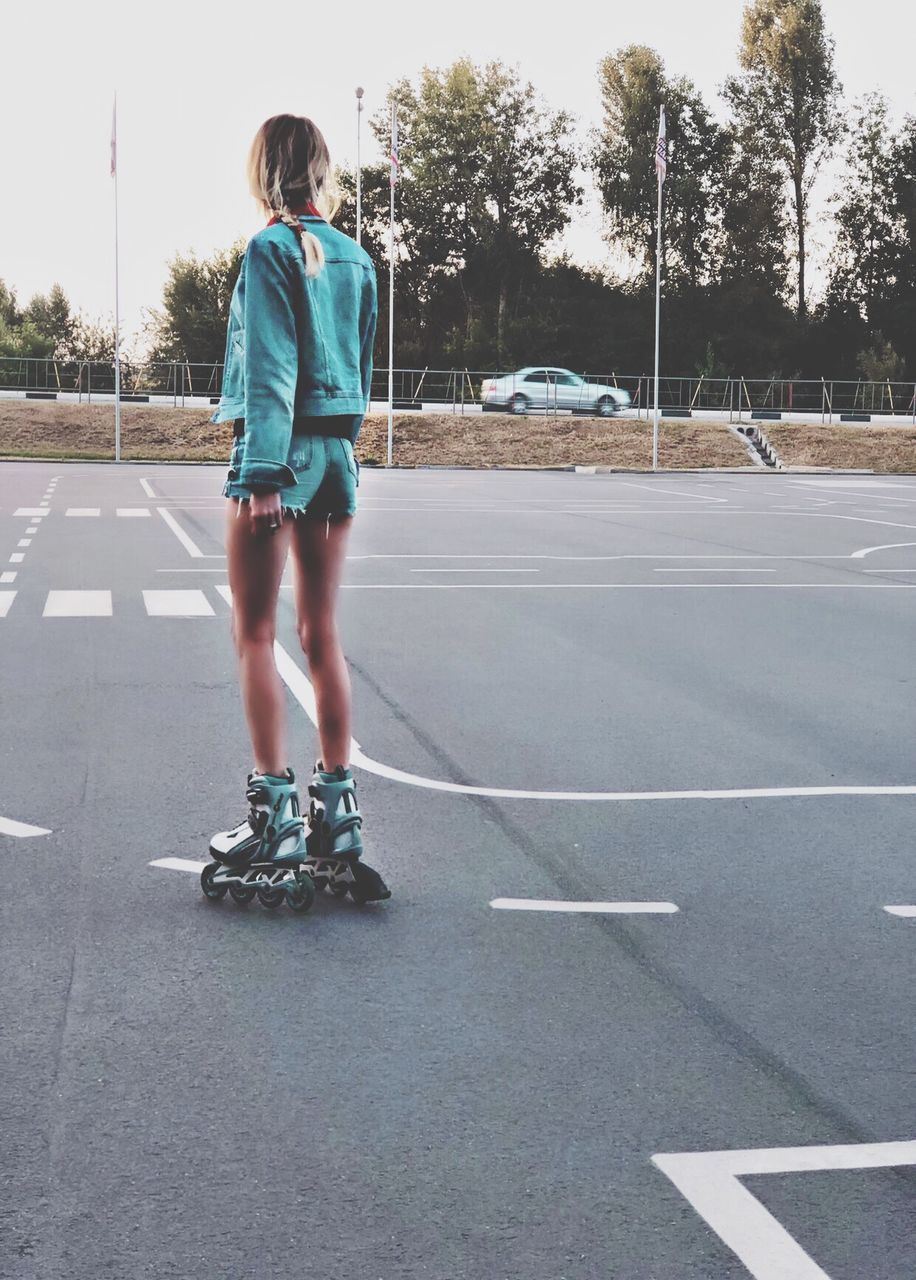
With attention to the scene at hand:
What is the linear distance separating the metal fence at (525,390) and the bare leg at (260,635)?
51.7 m

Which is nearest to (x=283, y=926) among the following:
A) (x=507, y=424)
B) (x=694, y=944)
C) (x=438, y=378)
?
(x=694, y=944)

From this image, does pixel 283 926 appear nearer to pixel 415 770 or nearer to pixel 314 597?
pixel 314 597

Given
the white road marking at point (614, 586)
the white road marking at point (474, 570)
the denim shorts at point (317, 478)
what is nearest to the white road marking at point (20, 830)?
the denim shorts at point (317, 478)

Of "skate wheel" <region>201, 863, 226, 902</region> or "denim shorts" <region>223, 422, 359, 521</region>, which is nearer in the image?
"denim shorts" <region>223, 422, 359, 521</region>

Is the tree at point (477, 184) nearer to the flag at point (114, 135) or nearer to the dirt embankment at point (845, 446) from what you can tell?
the dirt embankment at point (845, 446)

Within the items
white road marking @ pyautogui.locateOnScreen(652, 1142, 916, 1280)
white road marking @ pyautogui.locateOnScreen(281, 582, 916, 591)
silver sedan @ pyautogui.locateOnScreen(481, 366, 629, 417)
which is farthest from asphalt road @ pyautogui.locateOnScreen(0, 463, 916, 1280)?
silver sedan @ pyautogui.locateOnScreen(481, 366, 629, 417)

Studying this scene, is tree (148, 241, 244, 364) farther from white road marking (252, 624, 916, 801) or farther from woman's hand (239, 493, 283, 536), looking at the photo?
woman's hand (239, 493, 283, 536)

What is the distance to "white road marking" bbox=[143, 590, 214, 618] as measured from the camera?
432 inches

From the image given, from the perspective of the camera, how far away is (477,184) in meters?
73.4

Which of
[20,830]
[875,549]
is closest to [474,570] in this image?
[875,549]

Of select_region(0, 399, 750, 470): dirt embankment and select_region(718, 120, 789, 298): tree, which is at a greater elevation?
select_region(718, 120, 789, 298): tree

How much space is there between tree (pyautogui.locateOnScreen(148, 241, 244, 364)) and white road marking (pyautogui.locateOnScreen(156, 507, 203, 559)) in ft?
163

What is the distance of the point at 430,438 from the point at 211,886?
4635 cm

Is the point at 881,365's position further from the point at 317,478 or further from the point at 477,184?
the point at 317,478
